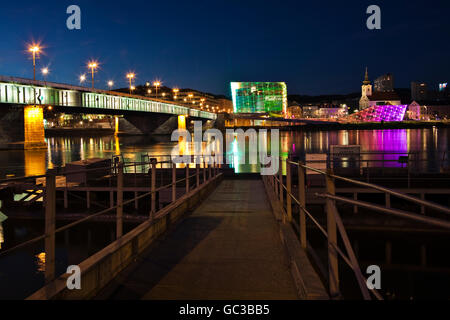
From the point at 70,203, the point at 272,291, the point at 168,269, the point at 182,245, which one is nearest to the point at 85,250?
the point at 70,203

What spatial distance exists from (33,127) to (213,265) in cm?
6556

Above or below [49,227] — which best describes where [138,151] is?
above

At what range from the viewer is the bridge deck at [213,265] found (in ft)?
15.6

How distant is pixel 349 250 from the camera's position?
3.50 m

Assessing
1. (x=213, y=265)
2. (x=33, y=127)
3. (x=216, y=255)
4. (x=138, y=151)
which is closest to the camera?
(x=213, y=265)

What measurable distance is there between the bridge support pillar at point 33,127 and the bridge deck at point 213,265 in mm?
61033

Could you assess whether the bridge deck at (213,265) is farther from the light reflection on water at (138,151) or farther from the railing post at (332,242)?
the light reflection on water at (138,151)

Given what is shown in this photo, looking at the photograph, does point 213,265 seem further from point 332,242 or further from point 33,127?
point 33,127

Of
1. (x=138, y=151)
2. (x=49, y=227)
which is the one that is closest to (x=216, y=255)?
(x=49, y=227)

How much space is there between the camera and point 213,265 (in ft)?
19.0

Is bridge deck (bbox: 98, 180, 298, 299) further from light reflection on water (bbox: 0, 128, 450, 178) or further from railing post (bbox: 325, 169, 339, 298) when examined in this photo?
light reflection on water (bbox: 0, 128, 450, 178)

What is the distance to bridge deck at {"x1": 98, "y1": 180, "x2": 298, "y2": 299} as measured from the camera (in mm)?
4770

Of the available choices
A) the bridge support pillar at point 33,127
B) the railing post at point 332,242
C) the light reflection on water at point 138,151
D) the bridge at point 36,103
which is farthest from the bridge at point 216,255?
the bridge support pillar at point 33,127

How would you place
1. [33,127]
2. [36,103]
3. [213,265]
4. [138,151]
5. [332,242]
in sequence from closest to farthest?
[332,242] < [213,265] < [36,103] < [33,127] < [138,151]
